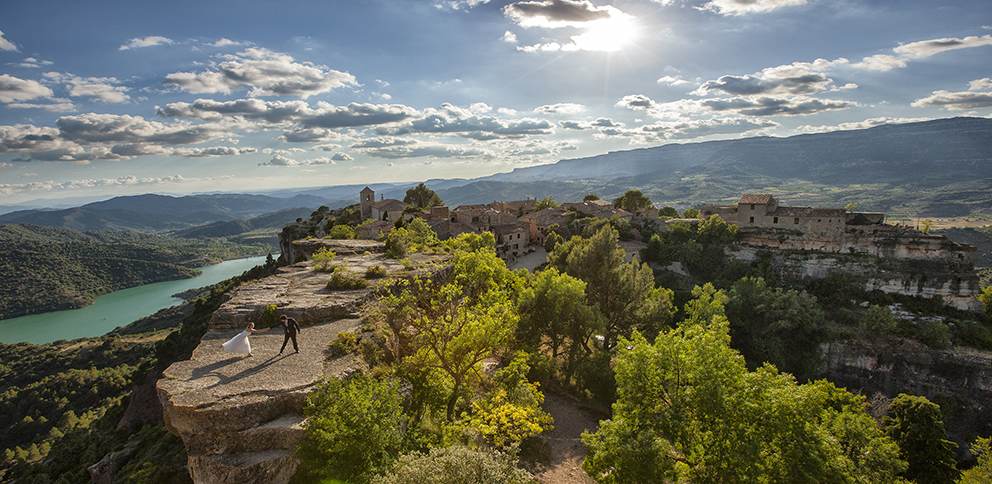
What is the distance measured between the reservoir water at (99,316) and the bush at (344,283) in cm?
11476

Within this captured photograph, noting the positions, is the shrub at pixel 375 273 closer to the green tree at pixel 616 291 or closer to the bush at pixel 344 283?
the bush at pixel 344 283

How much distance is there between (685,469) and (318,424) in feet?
32.2

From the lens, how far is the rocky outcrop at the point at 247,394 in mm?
8914

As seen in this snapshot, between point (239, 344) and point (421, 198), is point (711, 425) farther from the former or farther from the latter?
point (421, 198)

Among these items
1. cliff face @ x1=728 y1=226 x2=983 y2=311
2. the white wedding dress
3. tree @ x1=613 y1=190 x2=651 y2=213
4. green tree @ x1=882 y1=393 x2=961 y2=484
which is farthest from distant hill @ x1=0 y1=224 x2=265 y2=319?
green tree @ x1=882 y1=393 x2=961 y2=484

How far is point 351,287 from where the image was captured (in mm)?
17672

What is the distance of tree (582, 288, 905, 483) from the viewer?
10.6 meters

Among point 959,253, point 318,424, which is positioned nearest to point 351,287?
point 318,424

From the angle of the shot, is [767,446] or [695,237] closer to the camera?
[767,446]

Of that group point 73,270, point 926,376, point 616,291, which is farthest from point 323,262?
point 73,270

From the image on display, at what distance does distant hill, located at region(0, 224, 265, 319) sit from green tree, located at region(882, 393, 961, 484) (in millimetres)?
169583

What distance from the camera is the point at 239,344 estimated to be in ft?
37.9

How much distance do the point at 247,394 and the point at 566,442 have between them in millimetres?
15070

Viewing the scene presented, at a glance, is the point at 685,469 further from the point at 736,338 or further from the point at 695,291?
the point at 736,338
